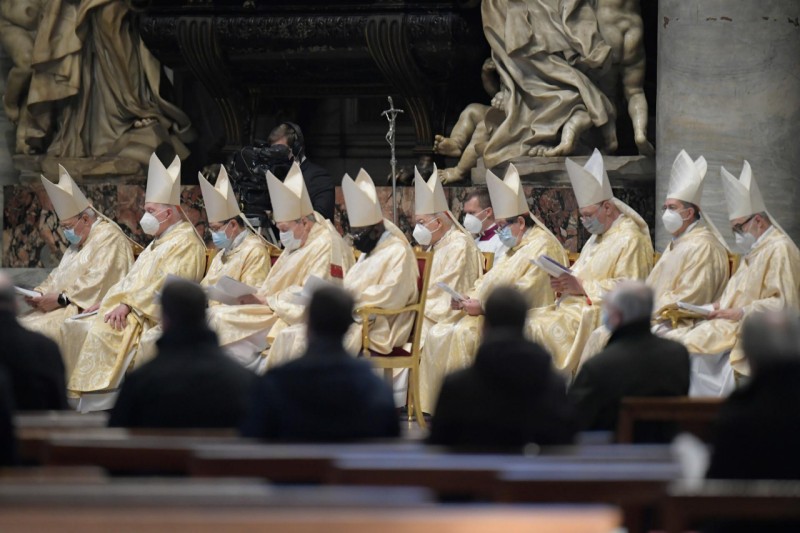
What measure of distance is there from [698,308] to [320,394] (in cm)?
451

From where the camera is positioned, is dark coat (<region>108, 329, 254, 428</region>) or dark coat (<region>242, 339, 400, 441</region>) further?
dark coat (<region>108, 329, 254, 428</region>)

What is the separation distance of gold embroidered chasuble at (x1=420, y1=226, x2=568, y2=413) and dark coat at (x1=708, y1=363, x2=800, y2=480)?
16.8ft

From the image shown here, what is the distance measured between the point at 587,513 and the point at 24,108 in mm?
11032

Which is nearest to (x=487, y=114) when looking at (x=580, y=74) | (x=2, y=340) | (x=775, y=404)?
(x=580, y=74)

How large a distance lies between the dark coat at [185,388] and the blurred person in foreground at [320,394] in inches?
20.0

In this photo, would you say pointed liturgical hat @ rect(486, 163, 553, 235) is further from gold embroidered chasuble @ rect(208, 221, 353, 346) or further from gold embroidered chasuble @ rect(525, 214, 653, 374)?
gold embroidered chasuble @ rect(208, 221, 353, 346)

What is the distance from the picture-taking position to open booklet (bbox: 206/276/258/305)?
10.2 metres

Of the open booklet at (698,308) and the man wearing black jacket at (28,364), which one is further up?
the open booklet at (698,308)

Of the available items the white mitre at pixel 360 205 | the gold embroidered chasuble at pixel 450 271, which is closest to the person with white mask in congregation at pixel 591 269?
the gold embroidered chasuble at pixel 450 271

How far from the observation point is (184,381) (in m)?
5.81

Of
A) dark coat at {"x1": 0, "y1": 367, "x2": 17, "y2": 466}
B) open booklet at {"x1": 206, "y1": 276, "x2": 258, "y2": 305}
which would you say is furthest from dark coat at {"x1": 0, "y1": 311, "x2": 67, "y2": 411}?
open booklet at {"x1": 206, "y1": 276, "x2": 258, "y2": 305}

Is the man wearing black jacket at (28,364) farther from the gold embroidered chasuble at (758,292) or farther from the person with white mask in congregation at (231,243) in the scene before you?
the person with white mask in congregation at (231,243)

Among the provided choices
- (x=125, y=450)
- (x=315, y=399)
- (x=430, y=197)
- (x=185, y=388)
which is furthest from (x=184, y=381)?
(x=430, y=197)

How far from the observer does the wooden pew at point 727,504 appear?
4250 millimetres
